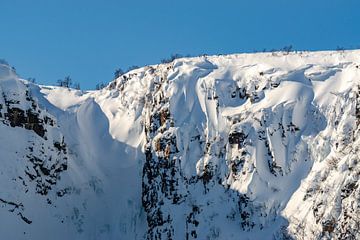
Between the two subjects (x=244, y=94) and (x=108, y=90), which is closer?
(x=244, y=94)

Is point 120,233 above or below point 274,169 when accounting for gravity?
below

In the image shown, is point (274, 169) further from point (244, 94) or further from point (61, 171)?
point (61, 171)

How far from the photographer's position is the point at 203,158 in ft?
289

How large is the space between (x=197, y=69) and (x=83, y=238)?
30.1 metres

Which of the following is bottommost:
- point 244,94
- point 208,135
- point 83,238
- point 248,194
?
point 83,238

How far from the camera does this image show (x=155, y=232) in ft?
277

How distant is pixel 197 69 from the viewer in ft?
333

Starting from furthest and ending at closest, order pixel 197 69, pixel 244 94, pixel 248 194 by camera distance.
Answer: pixel 197 69
pixel 244 94
pixel 248 194

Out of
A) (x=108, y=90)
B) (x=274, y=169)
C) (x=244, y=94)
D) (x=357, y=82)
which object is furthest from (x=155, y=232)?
(x=108, y=90)

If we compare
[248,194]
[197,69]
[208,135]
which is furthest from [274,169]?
[197,69]

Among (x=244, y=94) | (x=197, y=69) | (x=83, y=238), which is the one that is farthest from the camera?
(x=197, y=69)

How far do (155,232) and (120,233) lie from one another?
19.7 feet

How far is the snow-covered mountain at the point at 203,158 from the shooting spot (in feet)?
253

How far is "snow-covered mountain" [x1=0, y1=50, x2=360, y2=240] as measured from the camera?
7712 cm
